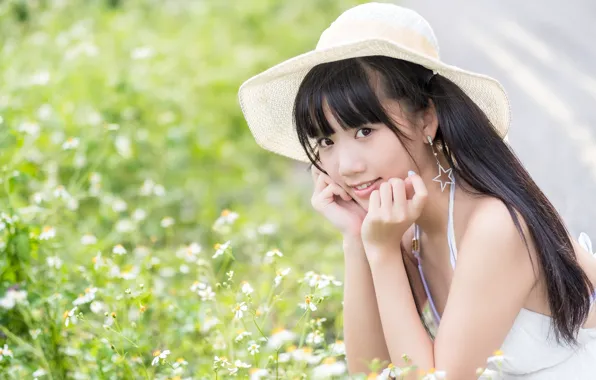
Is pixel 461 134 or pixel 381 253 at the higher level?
pixel 461 134

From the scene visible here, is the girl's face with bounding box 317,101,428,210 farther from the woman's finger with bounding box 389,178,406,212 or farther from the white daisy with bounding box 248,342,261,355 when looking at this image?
the white daisy with bounding box 248,342,261,355

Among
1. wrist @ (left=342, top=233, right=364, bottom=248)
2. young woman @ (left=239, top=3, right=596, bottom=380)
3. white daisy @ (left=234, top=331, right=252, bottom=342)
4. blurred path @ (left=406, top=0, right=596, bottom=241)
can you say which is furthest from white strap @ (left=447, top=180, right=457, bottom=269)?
blurred path @ (left=406, top=0, right=596, bottom=241)

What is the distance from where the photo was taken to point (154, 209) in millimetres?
4160

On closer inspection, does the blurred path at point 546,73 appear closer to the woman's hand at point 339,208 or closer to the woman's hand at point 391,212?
the woman's hand at point 339,208

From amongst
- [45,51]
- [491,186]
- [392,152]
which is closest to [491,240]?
[491,186]

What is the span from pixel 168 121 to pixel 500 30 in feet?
8.87

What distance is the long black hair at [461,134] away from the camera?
2.07 metres

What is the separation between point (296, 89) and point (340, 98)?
0.82 ft

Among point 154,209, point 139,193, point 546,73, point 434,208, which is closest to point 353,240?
point 434,208

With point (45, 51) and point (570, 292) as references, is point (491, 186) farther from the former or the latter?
point (45, 51)

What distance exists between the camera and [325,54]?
204 cm

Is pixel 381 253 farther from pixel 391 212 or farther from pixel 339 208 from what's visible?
pixel 339 208

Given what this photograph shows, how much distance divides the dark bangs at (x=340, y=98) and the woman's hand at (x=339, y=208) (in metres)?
0.18

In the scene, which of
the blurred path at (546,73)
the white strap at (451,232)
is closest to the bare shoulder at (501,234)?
the white strap at (451,232)
